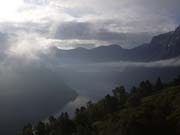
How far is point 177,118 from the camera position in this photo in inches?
2940

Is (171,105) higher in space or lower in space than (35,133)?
higher

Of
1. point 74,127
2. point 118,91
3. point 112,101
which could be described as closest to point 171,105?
point 74,127

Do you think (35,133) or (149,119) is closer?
(149,119)

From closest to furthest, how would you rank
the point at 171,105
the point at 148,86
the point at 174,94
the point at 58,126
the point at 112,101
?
1. the point at 171,105
2. the point at 174,94
3. the point at 58,126
4. the point at 112,101
5. the point at 148,86

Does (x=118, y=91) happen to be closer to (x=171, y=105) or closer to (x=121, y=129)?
(x=171, y=105)

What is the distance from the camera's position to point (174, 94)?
95.5 m

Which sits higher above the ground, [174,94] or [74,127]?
[174,94]

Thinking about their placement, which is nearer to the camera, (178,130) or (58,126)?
(178,130)

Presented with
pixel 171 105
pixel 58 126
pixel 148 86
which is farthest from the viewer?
pixel 148 86

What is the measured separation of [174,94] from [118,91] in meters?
86.1

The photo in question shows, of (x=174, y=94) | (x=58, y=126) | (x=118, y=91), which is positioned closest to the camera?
(x=174, y=94)

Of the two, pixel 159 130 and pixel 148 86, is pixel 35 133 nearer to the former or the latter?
pixel 148 86

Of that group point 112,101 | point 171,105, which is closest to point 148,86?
point 112,101

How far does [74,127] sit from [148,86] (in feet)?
128
